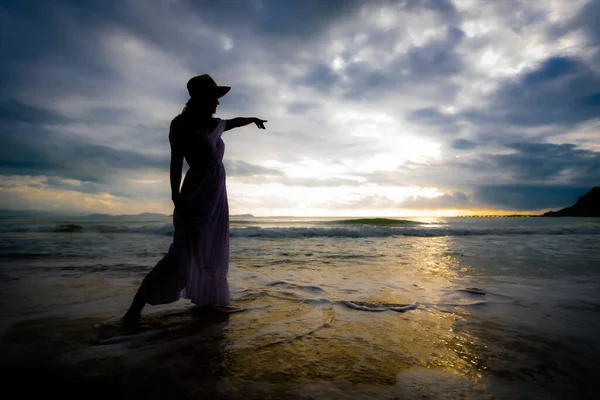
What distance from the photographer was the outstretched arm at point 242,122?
11.4 feet

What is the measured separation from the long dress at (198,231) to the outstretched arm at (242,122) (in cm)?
10

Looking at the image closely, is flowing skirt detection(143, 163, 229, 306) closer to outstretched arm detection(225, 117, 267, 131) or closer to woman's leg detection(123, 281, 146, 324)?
woman's leg detection(123, 281, 146, 324)

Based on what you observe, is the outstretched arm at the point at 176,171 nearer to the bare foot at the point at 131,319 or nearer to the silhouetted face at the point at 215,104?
the silhouetted face at the point at 215,104

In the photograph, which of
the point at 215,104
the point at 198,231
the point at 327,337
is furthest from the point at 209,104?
the point at 327,337

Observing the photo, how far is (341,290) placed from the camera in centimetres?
437

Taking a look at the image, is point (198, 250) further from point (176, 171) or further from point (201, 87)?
point (201, 87)

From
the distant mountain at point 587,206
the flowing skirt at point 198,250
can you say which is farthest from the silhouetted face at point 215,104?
the distant mountain at point 587,206

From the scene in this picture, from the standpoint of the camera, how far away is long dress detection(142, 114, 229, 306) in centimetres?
298

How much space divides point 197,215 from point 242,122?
1.22m

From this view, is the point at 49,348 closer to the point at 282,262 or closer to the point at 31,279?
the point at 31,279

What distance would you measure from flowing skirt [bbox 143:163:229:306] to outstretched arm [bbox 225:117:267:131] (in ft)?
1.70

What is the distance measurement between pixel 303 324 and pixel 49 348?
2.03m

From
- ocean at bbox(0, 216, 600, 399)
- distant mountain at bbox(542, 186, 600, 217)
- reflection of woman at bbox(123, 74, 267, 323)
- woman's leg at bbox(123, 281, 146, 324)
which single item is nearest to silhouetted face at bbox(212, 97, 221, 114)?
reflection of woman at bbox(123, 74, 267, 323)

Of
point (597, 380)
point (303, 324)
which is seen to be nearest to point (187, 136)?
point (303, 324)
